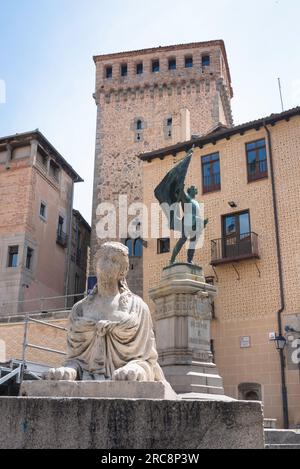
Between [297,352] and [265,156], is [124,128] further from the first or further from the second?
[297,352]

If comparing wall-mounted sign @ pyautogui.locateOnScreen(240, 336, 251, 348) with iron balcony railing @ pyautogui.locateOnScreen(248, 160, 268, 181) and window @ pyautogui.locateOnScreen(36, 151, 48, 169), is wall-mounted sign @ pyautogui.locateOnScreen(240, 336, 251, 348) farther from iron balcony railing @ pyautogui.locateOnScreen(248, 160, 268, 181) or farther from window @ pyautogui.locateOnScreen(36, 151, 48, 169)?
window @ pyautogui.locateOnScreen(36, 151, 48, 169)

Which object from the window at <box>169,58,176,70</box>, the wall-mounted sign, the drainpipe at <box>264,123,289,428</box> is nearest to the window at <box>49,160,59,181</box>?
the window at <box>169,58,176,70</box>

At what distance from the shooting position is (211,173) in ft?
78.2

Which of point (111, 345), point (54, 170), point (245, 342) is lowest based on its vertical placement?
point (111, 345)

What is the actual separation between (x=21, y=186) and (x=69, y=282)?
7.21 m

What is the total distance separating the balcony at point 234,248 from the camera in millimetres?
20812

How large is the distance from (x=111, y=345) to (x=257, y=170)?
1929 centimetres

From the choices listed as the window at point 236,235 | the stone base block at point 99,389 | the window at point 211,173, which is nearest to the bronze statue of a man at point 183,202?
the stone base block at point 99,389

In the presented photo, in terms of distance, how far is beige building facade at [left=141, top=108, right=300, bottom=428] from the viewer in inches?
761

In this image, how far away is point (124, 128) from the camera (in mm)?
36750

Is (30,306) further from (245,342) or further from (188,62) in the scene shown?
(188,62)

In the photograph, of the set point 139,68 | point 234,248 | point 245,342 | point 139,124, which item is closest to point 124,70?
point 139,68

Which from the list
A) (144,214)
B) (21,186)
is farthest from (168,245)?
(21,186)

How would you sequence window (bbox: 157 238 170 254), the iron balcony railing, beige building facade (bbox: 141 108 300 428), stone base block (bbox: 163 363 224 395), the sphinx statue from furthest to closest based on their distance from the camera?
1. window (bbox: 157 238 170 254)
2. the iron balcony railing
3. beige building facade (bbox: 141 108 300 428)
4. stone base block (bbox: 163 363 224 395)
5. the sphinx statue
